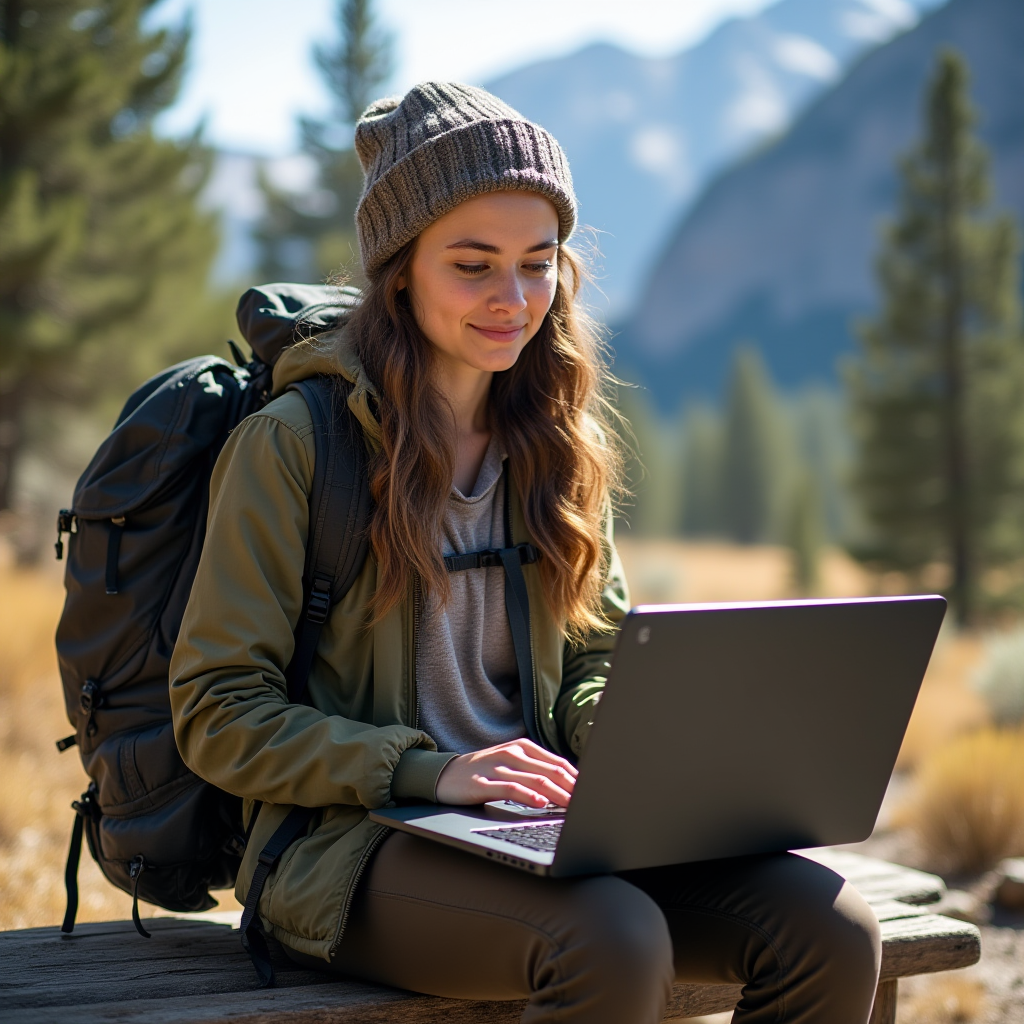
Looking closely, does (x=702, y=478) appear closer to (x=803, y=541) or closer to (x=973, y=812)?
(x=803, y=541)

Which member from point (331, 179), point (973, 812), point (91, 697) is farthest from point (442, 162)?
point (331, 179)

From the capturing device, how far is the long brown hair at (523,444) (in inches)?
82.3

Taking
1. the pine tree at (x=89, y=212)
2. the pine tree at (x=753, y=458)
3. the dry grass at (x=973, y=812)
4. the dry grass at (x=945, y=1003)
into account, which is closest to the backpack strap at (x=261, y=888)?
the dry grass at (x=945, y=1003)

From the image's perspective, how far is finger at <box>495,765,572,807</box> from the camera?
6.07ft

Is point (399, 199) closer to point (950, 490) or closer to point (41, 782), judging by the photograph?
point (41, 782)

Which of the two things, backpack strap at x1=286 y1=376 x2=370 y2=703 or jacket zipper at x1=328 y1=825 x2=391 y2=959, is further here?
backpack strap at x1=286 y1=376 x2=370 y2=703

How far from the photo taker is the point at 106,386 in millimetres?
13969

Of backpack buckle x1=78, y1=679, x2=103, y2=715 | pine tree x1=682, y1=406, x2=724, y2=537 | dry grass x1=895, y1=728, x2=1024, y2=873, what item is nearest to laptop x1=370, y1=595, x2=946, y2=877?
backpack buckle x1=78, y1=679, x2=103, y2=715

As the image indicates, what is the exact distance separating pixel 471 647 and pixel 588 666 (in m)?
0.33

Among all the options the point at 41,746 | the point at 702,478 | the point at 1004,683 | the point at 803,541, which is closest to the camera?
the point at 41,746

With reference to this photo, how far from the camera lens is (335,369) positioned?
2160 mm

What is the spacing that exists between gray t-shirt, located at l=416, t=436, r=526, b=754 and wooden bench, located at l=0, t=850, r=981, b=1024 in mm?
461

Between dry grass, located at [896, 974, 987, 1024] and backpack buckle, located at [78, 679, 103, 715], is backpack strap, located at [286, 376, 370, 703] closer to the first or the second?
backpack buckle, located at [78, 679, 103, 715]

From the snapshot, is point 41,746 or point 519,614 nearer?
point 519,614
